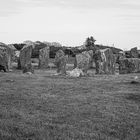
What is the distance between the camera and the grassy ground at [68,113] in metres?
9.33

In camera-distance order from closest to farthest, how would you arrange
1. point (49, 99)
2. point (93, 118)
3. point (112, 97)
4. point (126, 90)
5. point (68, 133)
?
point (68, 133) → point (93, 118) → point (49, 99) → point (112, 97) → point (126, 90)

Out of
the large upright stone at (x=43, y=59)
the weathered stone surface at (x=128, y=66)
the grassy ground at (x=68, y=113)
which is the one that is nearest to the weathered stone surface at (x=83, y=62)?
the weathered stone surface at (x=128, y=66)

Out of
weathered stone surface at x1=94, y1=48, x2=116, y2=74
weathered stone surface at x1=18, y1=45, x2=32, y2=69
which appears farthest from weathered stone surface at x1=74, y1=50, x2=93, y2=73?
weathered stone surface at x1=18, y1=45, x2=32, y2=69

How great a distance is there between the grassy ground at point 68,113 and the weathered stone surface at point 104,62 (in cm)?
1264

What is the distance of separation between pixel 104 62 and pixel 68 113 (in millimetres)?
19619

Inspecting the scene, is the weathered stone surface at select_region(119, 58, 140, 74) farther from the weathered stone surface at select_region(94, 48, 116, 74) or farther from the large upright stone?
the large upright stone

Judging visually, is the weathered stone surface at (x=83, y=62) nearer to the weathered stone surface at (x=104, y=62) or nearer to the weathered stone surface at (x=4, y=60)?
the weathered stone surface at (x=104, y=62)

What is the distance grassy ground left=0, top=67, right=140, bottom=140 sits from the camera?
933 centimetres

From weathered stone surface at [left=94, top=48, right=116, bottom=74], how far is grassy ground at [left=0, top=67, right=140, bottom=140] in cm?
1264

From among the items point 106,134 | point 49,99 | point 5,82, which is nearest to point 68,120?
point 106,134

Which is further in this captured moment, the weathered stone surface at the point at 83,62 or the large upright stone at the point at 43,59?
the large upright stone at the point at 43,59

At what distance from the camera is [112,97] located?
608 inches

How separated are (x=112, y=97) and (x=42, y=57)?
2191 centimetres

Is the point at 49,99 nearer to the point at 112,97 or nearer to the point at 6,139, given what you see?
the point at 112,97
